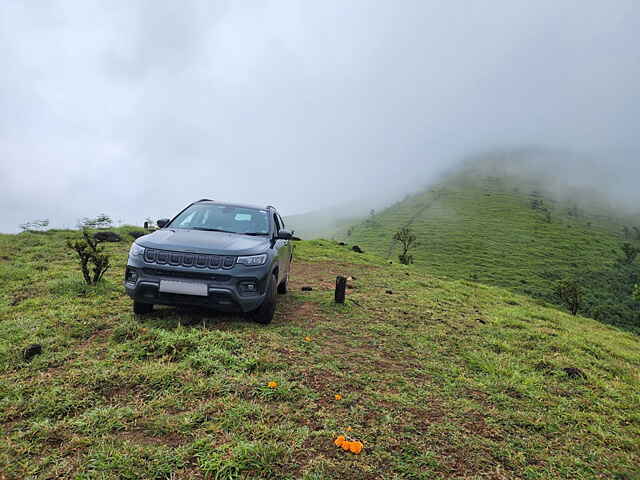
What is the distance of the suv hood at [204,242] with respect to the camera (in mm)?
4852

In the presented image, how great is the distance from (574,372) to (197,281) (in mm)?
6162

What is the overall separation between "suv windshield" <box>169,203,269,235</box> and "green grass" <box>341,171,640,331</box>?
3140 centimetres

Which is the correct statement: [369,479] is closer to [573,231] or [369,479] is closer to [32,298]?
[32,298]

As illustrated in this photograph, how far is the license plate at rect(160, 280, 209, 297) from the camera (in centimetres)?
470

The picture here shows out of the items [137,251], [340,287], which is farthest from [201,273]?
[340,287]

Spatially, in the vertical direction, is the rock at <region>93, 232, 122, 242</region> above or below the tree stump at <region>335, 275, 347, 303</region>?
above

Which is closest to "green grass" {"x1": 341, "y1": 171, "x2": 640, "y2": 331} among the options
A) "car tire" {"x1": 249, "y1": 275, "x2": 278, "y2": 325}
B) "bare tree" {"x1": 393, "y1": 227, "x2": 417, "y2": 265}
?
"bare tree" {"x1": 393, "y1": 227, "x2": 417, "y2": 265}

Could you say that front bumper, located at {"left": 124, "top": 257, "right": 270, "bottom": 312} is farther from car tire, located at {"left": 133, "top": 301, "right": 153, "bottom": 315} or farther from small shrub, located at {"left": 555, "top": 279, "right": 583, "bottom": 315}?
small shrub, located at {"left": 555, "top": 279, "right": 583, "bottom": 315}

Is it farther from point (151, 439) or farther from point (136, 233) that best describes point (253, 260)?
point (136, 233)

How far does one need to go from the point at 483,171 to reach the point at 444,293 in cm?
13554

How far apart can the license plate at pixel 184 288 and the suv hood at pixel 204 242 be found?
47cm

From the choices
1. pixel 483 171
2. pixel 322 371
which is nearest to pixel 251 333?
pixel 322 371

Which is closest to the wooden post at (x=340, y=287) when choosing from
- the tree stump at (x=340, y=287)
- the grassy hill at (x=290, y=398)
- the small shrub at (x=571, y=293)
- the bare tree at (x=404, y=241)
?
the tree stump at (x=340, y=287)

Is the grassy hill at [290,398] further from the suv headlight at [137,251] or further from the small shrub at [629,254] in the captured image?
the small shrub at [629,254]
